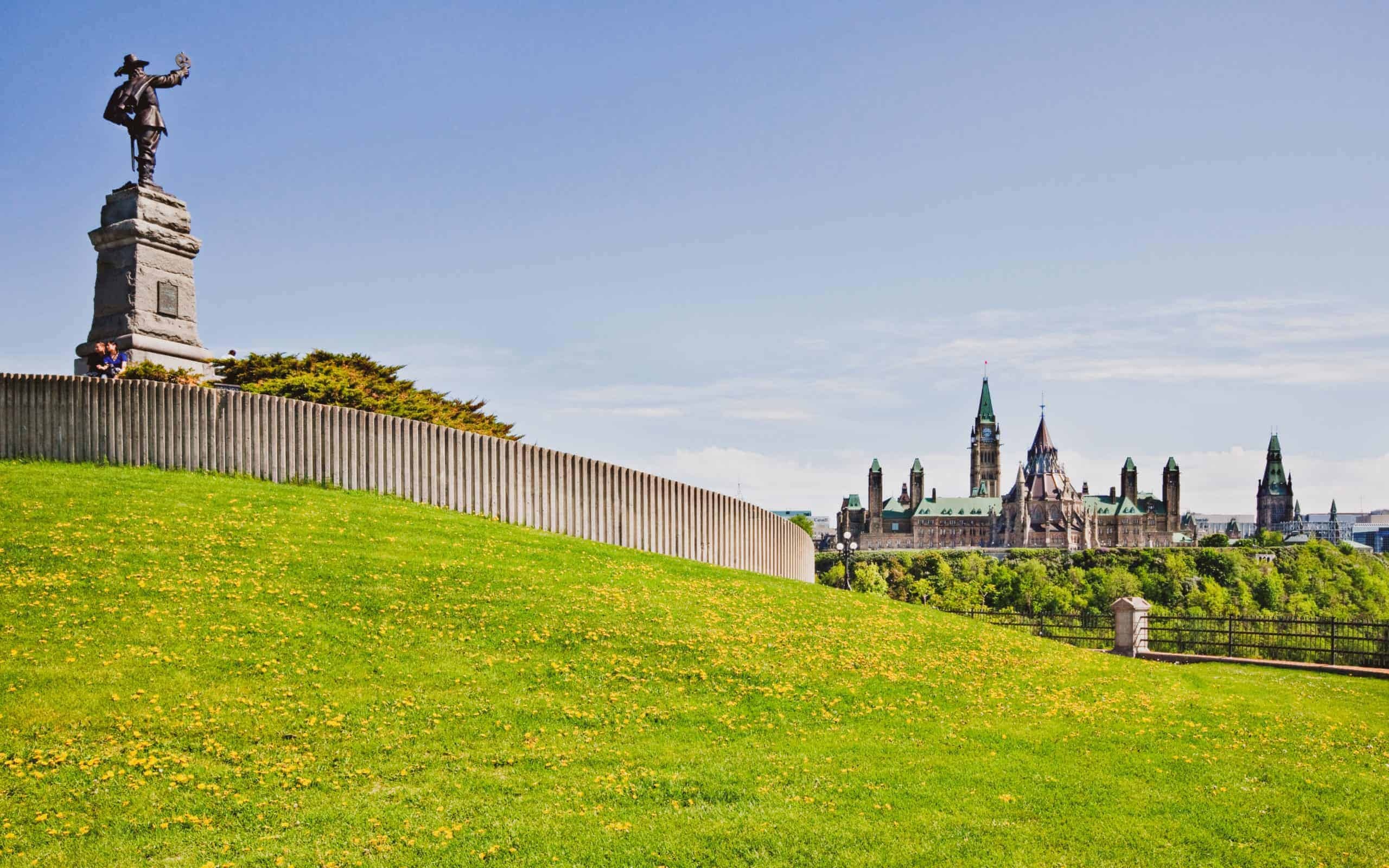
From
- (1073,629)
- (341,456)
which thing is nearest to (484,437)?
(341,456)

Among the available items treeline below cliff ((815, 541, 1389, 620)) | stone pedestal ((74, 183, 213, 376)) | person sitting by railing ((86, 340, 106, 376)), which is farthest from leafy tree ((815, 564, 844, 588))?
person sitting by railing ((86, 340, 106, 376))

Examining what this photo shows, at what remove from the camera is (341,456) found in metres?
19.4

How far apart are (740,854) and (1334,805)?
20.0ft

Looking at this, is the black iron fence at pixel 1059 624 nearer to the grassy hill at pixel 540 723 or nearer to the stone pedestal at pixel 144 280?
the grassy hill at pixel 540 723

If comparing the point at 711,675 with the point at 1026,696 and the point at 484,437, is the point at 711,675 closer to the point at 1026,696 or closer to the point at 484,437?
the point at 1026,696

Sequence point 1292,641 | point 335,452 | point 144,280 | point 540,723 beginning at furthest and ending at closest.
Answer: point 1292,641 → point 144,280 → point 335,452 → point 540,723

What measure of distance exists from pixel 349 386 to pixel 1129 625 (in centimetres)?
1867

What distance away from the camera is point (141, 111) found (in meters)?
23.2

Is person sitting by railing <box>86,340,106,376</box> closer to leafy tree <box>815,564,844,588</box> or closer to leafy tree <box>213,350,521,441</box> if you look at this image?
leafy tree <box>213,350,521,441</box>

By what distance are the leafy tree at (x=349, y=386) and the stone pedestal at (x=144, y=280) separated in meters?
1.30

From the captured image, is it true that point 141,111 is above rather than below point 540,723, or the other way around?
above

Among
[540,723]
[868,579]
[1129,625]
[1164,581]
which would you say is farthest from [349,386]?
[1164,581]

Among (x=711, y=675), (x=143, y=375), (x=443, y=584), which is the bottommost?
(x=711, y=675)

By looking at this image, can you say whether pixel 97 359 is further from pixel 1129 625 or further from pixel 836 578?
pixel 836 578
